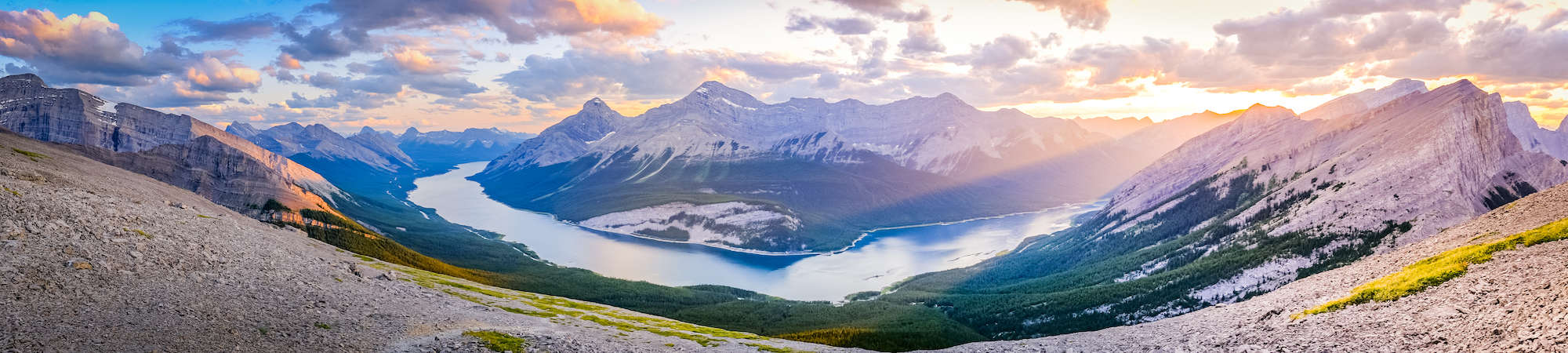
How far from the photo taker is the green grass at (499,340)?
4969 centimetres

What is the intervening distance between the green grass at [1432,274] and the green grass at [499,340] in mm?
65865

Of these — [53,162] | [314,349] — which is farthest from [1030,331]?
[53,162]

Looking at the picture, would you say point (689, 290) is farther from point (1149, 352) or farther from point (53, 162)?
point (1149, 352)

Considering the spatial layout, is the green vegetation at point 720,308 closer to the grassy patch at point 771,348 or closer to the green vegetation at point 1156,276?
the green vegetation at point 1156,276

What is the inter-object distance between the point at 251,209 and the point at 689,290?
130 m

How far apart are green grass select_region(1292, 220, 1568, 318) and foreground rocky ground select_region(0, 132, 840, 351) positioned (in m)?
51.2

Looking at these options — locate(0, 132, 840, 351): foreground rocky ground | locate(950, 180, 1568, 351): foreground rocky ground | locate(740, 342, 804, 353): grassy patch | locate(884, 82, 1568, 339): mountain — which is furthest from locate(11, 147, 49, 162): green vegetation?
locate(884, 82, 1568, 339): mountain

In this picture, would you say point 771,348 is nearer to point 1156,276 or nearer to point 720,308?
point 720,308

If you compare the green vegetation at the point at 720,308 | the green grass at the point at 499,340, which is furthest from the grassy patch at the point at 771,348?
the green grass at the point at 499,340

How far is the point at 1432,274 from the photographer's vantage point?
2248 inches

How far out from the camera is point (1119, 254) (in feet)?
648

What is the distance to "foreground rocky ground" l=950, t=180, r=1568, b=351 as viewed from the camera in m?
41.1

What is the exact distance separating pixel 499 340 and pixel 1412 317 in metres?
68.3

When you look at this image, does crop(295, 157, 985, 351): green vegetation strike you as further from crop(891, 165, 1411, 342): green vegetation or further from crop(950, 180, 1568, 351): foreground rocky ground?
crop(950, 180, 1568, 351): foreground rocky ground
